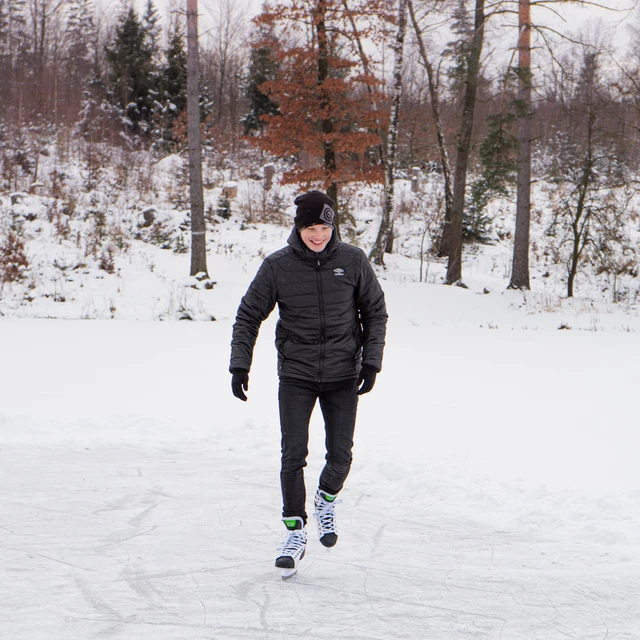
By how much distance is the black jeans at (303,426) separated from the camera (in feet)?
11.8

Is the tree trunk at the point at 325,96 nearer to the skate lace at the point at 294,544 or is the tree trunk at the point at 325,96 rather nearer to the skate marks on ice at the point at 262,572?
the skate marks on ice at the point at 262,572

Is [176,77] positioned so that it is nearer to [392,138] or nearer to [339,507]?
[392,138]

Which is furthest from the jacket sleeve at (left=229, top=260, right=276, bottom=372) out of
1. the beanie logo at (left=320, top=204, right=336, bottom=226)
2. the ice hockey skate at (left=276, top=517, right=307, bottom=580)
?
the ice hockey skate at (left=276, top=517, right=307, bottom=580)

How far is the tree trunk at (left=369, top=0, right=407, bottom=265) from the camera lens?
19438 millimetres

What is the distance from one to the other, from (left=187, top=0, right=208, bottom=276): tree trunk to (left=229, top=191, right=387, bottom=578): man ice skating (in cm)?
1427

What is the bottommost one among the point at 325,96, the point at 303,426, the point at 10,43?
the point at 303,426

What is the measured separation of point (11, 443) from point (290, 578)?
142 inches

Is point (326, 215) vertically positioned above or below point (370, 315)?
above

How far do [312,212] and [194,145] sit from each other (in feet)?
48.5

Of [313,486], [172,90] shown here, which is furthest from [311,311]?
[172,90]

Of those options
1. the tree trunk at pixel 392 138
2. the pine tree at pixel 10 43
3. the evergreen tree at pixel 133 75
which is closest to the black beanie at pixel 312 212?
the tree trunk at pixel 392 138

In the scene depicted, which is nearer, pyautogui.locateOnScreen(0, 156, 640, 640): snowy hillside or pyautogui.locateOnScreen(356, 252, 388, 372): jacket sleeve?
pyautogui.locateOnScreen(0, 156, 640, 640): snowy hillside

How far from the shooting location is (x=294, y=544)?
3662 mm

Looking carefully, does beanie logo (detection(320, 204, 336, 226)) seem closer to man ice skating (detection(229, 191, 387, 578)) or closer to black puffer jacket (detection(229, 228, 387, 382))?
man ice skating (detection(229, 191, 387, 578))
